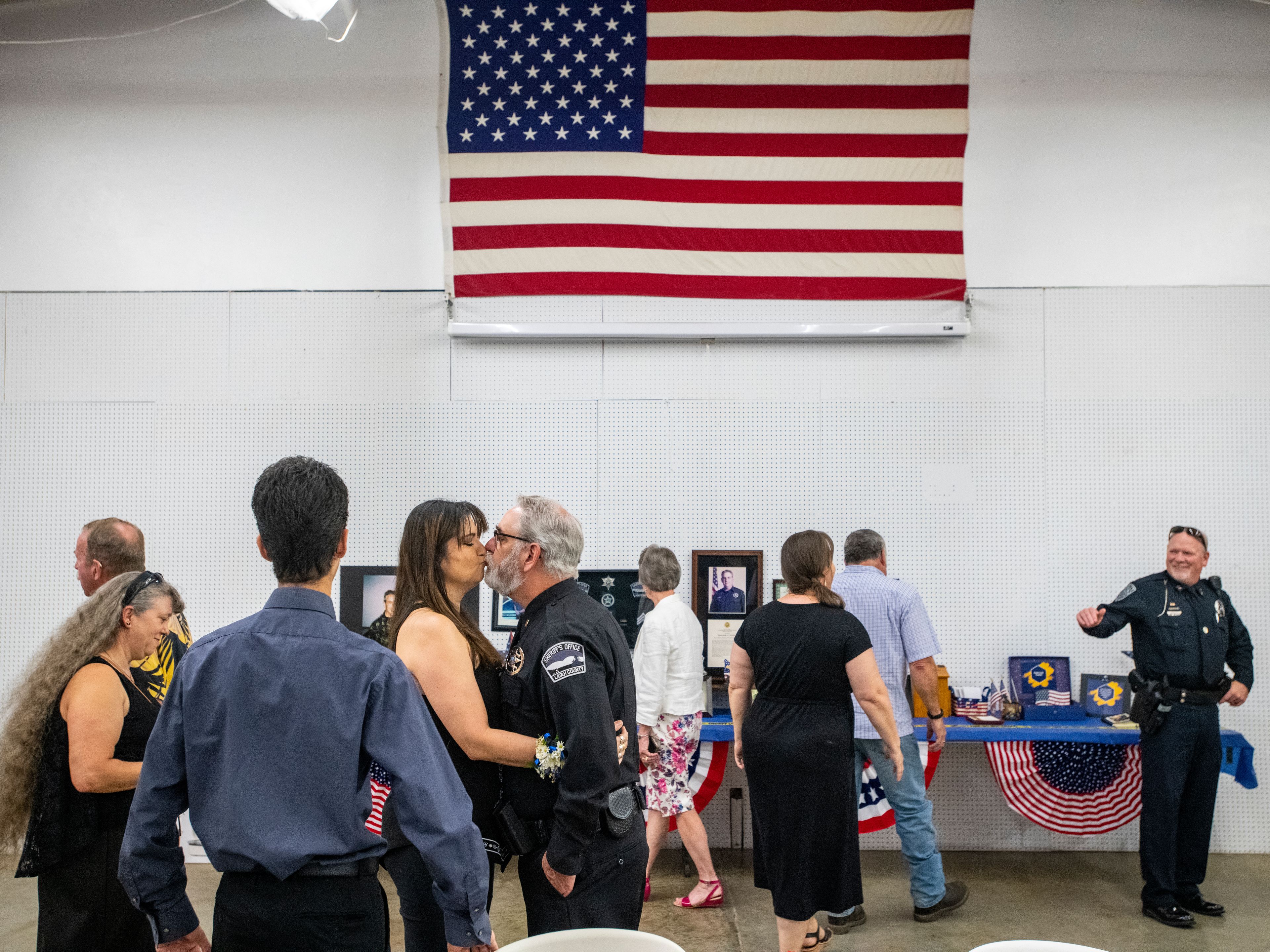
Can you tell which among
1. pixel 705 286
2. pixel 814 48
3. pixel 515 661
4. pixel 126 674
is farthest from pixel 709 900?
pixel 814 48

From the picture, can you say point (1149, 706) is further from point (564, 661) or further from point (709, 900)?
point (564, 661)

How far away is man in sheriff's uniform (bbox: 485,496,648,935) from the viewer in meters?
2.18

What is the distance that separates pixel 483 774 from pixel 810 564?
1491 mm

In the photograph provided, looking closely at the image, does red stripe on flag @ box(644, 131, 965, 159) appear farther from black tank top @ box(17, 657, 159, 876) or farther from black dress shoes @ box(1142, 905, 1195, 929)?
black tank top @ box(17, 657, 159, 876)

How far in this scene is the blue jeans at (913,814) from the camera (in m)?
4.09

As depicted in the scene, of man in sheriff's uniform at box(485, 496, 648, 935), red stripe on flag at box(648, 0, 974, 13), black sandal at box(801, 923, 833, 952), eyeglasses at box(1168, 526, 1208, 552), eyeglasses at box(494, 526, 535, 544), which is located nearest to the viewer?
man in sheriff's uniform at box(485, 496, 648, 935)

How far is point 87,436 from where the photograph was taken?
216 inches

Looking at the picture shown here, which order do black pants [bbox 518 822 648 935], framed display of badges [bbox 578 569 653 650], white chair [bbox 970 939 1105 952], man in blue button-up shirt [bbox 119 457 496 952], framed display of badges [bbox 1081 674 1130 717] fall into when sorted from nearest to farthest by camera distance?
man in blue button-up shirt [bbox 119 457 496 952] → white chair [bbox 970 939 1105 952] → black pants [bbox 518 822 648 935] → framed display of badges [bbox 1081 674 1130 717] → framed display of badges [bbox 578 569 653 650]

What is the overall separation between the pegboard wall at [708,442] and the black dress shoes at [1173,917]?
103 centimetres

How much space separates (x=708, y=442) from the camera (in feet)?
17.9

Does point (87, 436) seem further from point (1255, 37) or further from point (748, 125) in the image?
point (1255, 37)

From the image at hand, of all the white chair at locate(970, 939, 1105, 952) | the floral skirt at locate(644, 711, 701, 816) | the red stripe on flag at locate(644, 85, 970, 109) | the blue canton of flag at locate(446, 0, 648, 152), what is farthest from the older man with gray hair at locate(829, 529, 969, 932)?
the blue canton of flag at locate(446, 0, 648, 152)

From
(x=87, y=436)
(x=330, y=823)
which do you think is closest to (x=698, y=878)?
(x=330, y=823)

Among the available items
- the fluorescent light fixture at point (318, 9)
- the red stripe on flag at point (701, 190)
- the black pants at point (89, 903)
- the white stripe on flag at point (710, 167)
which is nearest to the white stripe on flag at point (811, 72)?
the white stripe on flag at point (710, 167)
